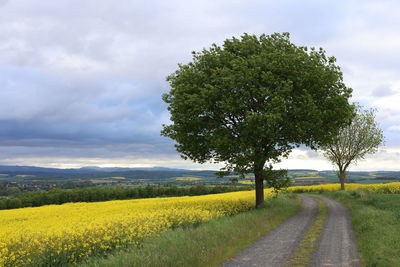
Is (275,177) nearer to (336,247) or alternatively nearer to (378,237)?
(378,237)

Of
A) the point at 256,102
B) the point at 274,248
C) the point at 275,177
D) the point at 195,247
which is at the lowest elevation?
the point at 274,248

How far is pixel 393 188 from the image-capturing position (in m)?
45.2

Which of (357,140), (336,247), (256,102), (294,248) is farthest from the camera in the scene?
(357,140)

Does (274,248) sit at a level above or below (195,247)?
below

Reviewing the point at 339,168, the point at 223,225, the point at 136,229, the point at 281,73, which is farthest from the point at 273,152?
the point at 339,168

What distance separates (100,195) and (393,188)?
188ft

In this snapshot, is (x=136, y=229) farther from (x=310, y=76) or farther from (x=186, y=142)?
(x=310, y=76)

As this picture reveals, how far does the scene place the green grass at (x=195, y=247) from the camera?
35.5ft

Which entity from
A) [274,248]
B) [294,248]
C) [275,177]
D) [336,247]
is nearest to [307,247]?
[294,248]

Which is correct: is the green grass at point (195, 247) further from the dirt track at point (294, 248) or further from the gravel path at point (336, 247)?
the gravel path at point (336, 247)

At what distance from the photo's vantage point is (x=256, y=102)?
2606cm

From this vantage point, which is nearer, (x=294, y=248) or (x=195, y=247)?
(x=195, y=247)

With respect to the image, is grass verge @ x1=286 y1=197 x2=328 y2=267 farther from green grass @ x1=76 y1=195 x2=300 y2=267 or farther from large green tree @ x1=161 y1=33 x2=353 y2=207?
large green tree @ x1=161 y1=33 x2=353 y2=207

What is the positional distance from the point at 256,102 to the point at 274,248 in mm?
14380
